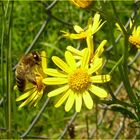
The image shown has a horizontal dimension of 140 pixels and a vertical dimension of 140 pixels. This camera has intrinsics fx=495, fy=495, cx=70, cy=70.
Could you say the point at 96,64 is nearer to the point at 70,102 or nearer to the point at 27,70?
the point at 70,102

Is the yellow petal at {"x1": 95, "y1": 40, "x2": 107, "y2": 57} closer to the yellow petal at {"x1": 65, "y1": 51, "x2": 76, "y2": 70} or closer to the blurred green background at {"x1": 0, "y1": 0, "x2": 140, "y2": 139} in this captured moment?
the yellow petal at {"x1": 65, "y1": 51, "x2": 76, "y2": 70}

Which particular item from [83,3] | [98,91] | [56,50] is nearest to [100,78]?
[98,91]

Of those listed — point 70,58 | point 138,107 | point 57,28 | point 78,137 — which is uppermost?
point 57,28

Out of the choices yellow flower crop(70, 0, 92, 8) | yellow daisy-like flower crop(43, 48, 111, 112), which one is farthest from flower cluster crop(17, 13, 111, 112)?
yellow flower crop(70, 0, 92, 8)

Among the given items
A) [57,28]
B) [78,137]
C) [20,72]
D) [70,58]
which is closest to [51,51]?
[57,28]

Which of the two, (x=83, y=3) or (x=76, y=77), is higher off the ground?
(x=83, y=3)

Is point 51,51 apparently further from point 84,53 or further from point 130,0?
point 84,53

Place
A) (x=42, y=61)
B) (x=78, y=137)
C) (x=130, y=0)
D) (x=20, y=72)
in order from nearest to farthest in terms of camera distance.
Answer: (x=42, y=61)
(x=20, y=72)
(x=78, y=137)
(x=130, y=0)
